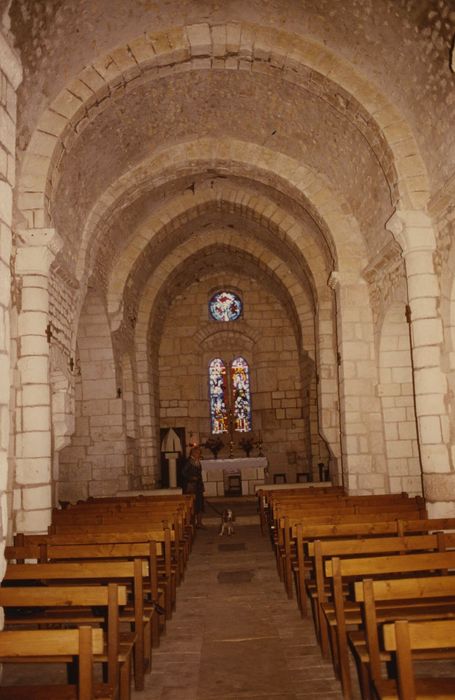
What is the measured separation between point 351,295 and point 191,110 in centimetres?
431

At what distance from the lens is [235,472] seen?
1788 centimetres

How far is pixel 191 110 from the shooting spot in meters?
10.2

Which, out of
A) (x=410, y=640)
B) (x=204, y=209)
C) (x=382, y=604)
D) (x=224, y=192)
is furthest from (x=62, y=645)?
(x=204, y=209)

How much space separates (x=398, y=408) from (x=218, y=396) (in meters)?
9.50

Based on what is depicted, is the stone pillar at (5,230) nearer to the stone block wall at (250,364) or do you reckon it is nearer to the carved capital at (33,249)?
the carved capital at (33,249)

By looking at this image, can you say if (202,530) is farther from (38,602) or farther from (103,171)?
(38,602)

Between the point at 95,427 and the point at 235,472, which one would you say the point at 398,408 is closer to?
the point at 95,427

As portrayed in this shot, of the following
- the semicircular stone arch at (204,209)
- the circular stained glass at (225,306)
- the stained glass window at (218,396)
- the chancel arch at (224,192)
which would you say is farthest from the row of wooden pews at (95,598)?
the circular stained glass at (225,306)

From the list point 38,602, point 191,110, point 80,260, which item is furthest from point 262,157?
point 38,602

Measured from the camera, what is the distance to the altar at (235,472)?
15.6m

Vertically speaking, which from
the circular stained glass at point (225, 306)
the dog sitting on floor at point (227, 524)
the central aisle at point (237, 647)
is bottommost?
the central aisle at point (237, 647)

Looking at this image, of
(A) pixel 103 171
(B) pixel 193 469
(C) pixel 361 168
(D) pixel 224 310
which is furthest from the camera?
(D) pixel 224 310

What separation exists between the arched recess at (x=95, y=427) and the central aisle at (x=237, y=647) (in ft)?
19.2

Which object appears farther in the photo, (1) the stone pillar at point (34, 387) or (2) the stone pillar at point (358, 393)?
(2) the stone pillar at point (358, 393)
